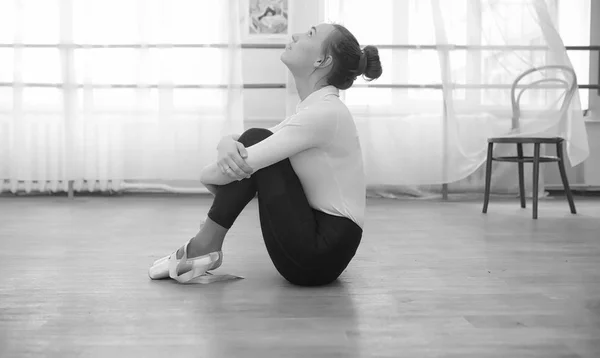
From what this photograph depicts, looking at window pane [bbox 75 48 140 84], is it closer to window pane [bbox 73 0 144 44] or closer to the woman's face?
window pane [bbox 73 0 144 44]

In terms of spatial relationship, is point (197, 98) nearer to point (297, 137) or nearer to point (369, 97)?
point (369, 97)

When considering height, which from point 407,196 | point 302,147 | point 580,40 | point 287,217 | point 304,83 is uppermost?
point 580,40

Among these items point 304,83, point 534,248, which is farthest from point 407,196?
point 304,83

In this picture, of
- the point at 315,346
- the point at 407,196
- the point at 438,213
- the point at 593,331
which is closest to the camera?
the point at 315,346

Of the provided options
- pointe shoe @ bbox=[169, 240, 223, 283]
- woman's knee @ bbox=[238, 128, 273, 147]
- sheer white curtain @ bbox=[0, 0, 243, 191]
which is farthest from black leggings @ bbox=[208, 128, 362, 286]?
sheer white curtain @ bbox=[0, 0, 243, 191]

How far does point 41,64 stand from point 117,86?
46 centimetres

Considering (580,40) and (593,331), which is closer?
(593,331)

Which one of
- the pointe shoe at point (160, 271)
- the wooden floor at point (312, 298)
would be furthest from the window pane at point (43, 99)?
the pointe shoe at point (160, 271)

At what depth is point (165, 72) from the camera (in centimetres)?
409

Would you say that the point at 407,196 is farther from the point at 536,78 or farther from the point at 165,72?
the point at 165,72

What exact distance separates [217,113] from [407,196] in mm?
1245

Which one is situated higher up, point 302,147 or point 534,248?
point 302,147

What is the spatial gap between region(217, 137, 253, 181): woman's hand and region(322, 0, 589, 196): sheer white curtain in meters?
2.63

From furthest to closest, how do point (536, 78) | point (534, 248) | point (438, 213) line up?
point (536, 78) → point (438, 213) → point (534, 248)
